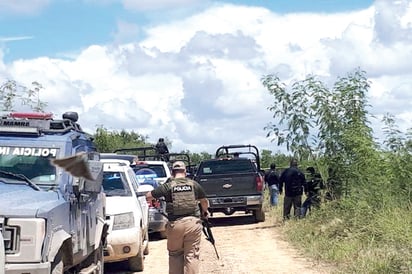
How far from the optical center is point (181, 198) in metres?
8.89

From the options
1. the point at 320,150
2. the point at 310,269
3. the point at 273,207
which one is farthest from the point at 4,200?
the point at 273,207

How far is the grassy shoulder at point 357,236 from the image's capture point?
10.9 m

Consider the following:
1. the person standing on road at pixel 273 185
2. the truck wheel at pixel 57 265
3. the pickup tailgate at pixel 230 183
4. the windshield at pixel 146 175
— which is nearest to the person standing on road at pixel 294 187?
the pickup tailgate at pixel 230 183

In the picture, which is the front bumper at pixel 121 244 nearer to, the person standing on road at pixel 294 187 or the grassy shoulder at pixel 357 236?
the grassy shoulder at pixel 357 236

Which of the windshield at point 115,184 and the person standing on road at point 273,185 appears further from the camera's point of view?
the person standing on road at point 273,185

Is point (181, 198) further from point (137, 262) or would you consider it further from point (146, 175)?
point (146, 175)

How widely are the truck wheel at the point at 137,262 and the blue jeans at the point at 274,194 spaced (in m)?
14.1

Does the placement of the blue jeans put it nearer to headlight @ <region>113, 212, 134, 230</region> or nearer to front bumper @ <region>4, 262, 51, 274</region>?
headlight @ <region>113, 212, 134, 230</region>

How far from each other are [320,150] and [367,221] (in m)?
5.54

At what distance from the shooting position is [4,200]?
6.79m

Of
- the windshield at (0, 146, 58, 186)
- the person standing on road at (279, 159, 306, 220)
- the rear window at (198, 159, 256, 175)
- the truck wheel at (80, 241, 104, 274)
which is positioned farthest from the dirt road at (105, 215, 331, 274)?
the windshield at (0, 146, 58, 186)

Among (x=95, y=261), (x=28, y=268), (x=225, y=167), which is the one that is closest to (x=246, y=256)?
(x=95, y=261)

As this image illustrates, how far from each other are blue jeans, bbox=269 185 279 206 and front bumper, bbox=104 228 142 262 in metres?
14.9

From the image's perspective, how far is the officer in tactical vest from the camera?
887 cm
